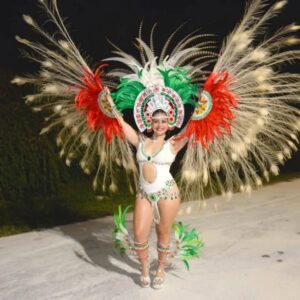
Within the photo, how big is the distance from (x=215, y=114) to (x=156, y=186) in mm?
607

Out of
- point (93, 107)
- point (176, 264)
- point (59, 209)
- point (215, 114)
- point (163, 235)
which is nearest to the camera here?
point (215, 114)

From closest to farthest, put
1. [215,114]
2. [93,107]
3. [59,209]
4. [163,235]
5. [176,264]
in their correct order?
1. [215,114]
2. [163,235]
3. [93,107]
4. [176,264]
5. [59,209]

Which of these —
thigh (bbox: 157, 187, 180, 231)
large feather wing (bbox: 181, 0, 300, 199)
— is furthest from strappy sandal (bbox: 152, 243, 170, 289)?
large feather wing (bbox: 181, 0, 300, 199)

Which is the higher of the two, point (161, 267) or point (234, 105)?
point (234, 105)

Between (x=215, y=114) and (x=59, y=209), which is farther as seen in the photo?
(x=59, y=209)

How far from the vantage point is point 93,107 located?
317 centimetres

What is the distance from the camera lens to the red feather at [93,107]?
314 cm

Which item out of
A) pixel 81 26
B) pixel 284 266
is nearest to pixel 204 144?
pixel 284 266

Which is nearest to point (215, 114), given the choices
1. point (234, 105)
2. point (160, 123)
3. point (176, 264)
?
point (234, 105)

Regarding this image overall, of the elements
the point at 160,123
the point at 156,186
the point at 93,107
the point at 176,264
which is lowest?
the point at 176,264

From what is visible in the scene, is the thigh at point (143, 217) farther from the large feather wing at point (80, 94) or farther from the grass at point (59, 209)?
the grass at point (59, 209)

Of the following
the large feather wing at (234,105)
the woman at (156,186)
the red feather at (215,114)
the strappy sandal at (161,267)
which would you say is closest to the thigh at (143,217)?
the woman at (156,186)

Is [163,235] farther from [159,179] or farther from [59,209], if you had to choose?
[59,209]

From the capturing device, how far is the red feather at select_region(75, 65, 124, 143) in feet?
10.3
